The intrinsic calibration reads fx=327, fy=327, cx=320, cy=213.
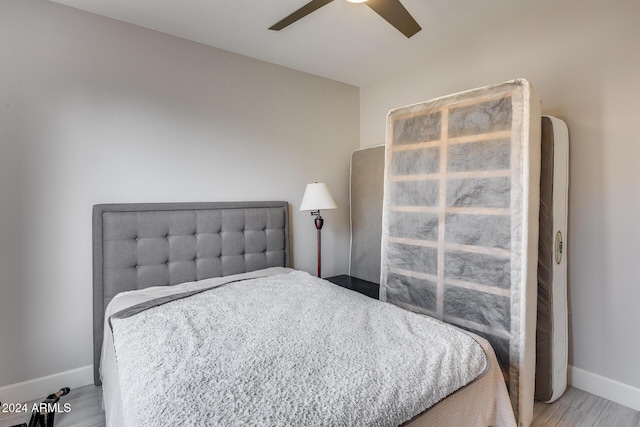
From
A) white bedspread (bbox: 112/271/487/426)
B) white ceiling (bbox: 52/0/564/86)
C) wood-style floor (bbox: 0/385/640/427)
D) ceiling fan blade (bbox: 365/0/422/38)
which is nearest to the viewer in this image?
white bedspread (bbox: 112/271/487/426)

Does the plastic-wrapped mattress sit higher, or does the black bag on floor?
the plastic-wrapped mattress

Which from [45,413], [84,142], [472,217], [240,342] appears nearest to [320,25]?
[472,217]

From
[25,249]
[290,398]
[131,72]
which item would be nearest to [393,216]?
[290,398]

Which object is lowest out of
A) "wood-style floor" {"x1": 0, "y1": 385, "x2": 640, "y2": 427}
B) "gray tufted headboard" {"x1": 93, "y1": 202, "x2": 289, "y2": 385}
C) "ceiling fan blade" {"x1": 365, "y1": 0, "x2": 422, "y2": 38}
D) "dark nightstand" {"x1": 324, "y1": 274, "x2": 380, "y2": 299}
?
"wood-style floor" {"x1": 0, "y1": 385, "x2": 640, "y2": 427}

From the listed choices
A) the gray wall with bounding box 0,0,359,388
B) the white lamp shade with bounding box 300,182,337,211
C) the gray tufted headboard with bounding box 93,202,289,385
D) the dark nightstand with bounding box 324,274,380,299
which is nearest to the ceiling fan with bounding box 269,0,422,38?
the gray wall with bounding box 0,0,359,388

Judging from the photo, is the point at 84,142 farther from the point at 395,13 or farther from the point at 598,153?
the point at 598,153

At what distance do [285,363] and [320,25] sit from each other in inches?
85.5

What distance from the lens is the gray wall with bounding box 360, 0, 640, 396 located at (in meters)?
1.90

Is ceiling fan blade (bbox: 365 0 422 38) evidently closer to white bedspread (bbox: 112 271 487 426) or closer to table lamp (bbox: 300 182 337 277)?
table lamp (bbox: 300 182 337 277)

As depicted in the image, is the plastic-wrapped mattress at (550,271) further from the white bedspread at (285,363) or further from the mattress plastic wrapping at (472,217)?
the white bedspread at (285,363)

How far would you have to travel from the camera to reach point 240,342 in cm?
137

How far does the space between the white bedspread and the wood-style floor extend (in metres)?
0.74

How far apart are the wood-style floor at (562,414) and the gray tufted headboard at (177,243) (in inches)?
8.1

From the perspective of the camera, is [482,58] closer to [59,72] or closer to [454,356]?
[454,356]
